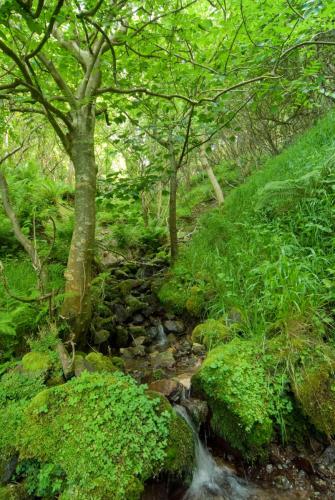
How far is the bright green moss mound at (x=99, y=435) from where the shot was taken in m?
1.86

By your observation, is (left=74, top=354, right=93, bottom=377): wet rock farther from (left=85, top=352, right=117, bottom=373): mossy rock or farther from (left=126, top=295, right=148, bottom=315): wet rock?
(left=126, top=295, right=148, bottom=315): wet rock

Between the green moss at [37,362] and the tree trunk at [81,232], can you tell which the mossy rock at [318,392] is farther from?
the tree trunk at [81,232]

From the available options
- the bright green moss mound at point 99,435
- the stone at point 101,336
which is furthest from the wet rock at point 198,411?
the stone at point 101,336

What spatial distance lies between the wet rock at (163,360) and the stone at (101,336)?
0.69 meters

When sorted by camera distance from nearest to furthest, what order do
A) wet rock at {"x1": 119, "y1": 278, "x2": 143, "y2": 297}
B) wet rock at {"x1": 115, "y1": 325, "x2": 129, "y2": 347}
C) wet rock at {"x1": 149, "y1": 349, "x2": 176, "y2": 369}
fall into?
wet rock at {"x1": 149, "y1": 349, "x2": 176, "y2": 369} → wet rock at {"x1": 115, "y1": 325, "x2": 129, "y2": 347} → wet rock at {"x1": 119, "y1": 278, "x2": 143, "y2": 297}

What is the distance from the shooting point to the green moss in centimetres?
270

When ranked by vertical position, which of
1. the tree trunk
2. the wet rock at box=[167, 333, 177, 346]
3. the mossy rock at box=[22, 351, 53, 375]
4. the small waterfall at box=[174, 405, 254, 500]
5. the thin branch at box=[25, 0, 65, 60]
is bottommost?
the small waterfall at box=[174, 405, 254, 500]

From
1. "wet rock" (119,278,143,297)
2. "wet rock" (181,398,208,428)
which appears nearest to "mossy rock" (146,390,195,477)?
"wet rock" (181,398,208,428)

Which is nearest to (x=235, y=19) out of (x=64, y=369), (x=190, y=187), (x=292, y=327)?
(x=292, y=327)

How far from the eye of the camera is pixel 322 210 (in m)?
3.99

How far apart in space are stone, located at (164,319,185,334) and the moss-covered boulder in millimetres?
1858

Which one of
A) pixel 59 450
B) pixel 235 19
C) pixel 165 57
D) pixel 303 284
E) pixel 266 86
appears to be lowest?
pixel 59 450

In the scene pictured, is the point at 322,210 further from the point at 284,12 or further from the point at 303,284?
the point at 284,12

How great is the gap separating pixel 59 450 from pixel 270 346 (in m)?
1.91
